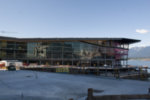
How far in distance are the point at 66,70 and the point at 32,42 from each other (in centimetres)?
2559

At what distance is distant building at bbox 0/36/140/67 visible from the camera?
47.7 metres

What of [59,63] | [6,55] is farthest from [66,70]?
[6,55]

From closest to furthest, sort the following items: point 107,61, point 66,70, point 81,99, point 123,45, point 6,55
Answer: point 81,99 < point 66,70 < point 107,61 < point 6,55 < point 123,45

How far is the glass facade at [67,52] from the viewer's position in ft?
156

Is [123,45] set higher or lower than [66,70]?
higher

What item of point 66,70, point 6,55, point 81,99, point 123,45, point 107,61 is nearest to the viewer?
point 81,99

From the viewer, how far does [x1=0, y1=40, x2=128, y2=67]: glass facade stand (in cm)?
4759

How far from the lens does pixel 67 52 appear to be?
49781 millimetres

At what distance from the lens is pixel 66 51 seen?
4984cm

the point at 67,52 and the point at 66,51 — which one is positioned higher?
the point at 66,51

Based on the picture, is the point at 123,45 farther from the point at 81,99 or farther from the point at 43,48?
the point at 81,99

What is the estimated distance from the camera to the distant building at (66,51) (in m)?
A: 47.7

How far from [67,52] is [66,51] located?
579mm

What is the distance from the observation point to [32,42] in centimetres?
5219
